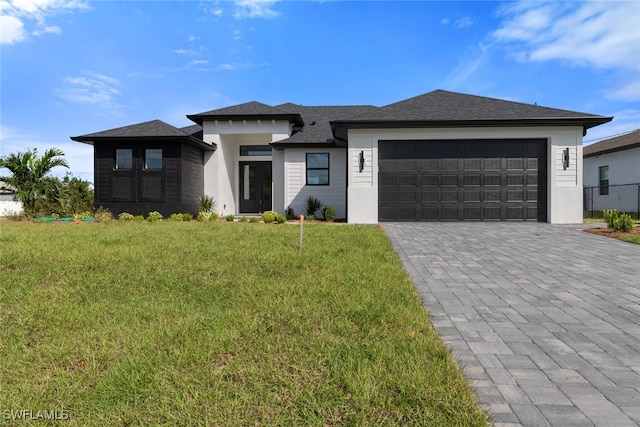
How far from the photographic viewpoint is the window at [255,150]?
18922 millimetres

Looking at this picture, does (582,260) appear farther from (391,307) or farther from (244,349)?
(244,349)

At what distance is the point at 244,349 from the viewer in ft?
8.97

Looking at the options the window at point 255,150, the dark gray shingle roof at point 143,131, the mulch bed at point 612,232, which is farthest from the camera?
the window at point 255,150

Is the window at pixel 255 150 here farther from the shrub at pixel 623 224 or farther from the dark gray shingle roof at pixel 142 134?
the shrub at pixel 623 224

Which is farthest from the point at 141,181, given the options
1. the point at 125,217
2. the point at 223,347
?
the point at 223,347

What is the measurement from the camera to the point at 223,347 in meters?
2.76

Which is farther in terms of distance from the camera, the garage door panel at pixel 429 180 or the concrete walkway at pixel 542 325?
the garage door panel at pixel 429 180

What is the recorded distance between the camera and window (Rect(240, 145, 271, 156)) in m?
18.9

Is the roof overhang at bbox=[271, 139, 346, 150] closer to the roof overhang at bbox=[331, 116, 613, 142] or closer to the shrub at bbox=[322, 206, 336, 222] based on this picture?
the roof overhang at bbox=[331, 116, 613, 142]

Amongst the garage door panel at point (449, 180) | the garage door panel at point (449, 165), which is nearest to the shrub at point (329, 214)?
the garage door panel at point (449, 180)

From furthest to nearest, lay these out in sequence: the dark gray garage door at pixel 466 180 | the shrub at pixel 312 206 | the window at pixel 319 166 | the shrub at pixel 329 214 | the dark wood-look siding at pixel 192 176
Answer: the window at pixel 319 166 → the shrub at pixel 312 206 → the dark wood-look siding at pixel 192 176 → the shrub at pixel 329 214 → the dark gray garage door at pixel 466 180

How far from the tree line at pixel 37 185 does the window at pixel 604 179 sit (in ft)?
101

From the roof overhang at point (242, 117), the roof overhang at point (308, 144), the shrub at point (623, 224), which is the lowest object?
the shrub at point (623, 224)

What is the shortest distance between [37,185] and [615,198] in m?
32.0
